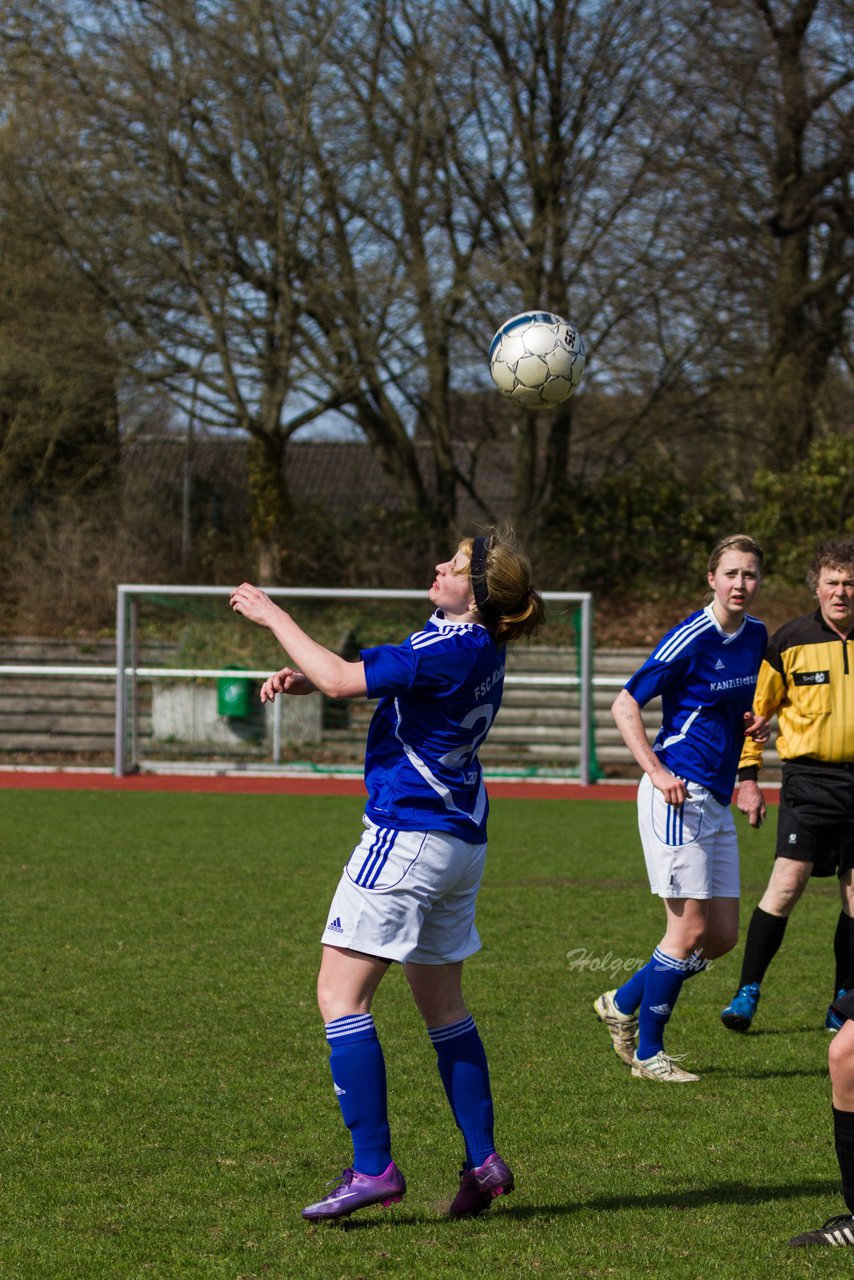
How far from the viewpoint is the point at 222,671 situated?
55.3 feet

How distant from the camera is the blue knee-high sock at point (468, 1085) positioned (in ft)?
11.9

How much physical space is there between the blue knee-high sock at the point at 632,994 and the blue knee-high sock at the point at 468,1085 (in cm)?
165

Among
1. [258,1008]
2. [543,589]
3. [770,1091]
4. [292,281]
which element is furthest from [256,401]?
[770,1091]

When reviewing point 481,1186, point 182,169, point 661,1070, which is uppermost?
point 182,169

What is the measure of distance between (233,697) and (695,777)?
1231 cm

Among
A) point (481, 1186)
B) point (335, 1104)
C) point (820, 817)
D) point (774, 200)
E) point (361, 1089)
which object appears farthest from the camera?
point (774, 200)

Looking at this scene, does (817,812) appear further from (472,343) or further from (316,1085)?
(472,343)

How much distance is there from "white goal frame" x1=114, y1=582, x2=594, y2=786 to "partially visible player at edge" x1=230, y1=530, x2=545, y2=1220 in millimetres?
11494

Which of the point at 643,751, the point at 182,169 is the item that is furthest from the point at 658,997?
the point at 182,169

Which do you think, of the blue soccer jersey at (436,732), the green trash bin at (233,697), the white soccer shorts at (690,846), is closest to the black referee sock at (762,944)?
the white soccer shorts at (690,846)

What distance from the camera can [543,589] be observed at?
21484 millimetres

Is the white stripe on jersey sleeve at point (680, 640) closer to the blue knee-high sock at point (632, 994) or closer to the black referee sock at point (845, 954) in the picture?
the blue knee-high sock at point (632, 994)

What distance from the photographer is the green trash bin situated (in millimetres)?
16875
